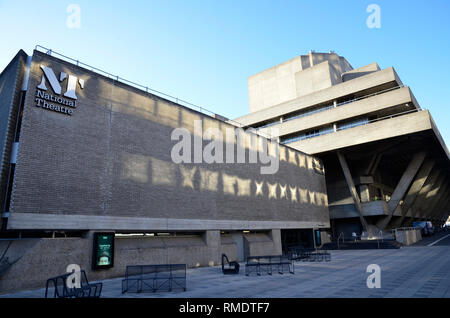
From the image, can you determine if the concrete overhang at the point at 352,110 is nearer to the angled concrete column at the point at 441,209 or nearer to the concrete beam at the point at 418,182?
the concrete beam at the point at 418,182

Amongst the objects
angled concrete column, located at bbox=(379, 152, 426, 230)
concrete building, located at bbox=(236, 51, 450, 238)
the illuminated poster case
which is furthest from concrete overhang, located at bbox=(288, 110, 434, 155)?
the illuminated poster case

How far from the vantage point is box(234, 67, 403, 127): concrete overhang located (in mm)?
43000

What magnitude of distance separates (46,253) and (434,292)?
54.7ft

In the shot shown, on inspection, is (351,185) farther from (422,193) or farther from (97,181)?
(97,181)

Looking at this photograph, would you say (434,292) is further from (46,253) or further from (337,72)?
(337,72)

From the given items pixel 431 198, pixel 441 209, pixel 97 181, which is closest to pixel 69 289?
pixel 97 181

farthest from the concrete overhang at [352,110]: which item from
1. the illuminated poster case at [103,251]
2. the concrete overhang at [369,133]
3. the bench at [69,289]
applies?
the bench at [69,289]

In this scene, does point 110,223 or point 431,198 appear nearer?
point 110,223

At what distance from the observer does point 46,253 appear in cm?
1510

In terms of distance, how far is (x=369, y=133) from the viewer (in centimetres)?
4059

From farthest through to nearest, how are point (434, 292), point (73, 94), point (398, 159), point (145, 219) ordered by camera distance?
point (398, 159) < point (145, 219) < point (73, 94) < point (434, 292)

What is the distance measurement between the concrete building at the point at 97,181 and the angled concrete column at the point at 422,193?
44.8m

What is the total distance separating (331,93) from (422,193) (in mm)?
30035
